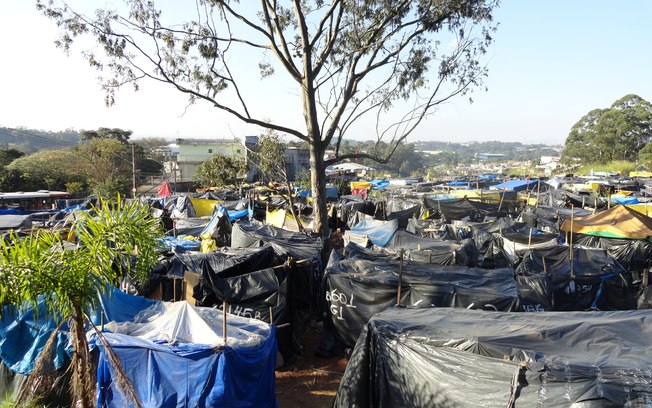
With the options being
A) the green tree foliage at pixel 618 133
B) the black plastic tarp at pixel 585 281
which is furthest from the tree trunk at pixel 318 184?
the green tree foliage at pixel 618 133

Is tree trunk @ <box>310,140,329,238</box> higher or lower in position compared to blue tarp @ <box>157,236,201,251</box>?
higher

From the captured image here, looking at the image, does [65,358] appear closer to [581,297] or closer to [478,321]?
[478,321]

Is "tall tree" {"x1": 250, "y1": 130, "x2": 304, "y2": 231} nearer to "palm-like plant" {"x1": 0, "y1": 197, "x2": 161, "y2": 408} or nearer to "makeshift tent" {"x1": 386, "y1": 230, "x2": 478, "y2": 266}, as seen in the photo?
"makeshift tent" {"x1": 386, "y1": 230, "x2": 478, "y2": 266}

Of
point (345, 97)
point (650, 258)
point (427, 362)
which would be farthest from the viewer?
point (345, 97)

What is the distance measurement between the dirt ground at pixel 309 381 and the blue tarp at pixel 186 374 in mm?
1384

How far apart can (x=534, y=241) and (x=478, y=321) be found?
27.9 ft

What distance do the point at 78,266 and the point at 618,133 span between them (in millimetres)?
64009

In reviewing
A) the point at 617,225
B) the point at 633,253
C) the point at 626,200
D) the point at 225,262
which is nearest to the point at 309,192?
the point at 626,200

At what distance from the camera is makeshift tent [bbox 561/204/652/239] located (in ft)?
40.9

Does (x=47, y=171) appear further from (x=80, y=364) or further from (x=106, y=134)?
(x=80, y=364)

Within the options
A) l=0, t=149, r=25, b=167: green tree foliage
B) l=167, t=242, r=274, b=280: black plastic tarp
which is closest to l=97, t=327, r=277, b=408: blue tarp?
l=167, t=242, r=274, b=280: black plastic tarp

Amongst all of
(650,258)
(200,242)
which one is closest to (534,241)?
(650,258)

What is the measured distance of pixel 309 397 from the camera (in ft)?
23.8

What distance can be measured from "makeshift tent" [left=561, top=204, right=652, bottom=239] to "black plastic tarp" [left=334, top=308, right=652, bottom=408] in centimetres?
857
